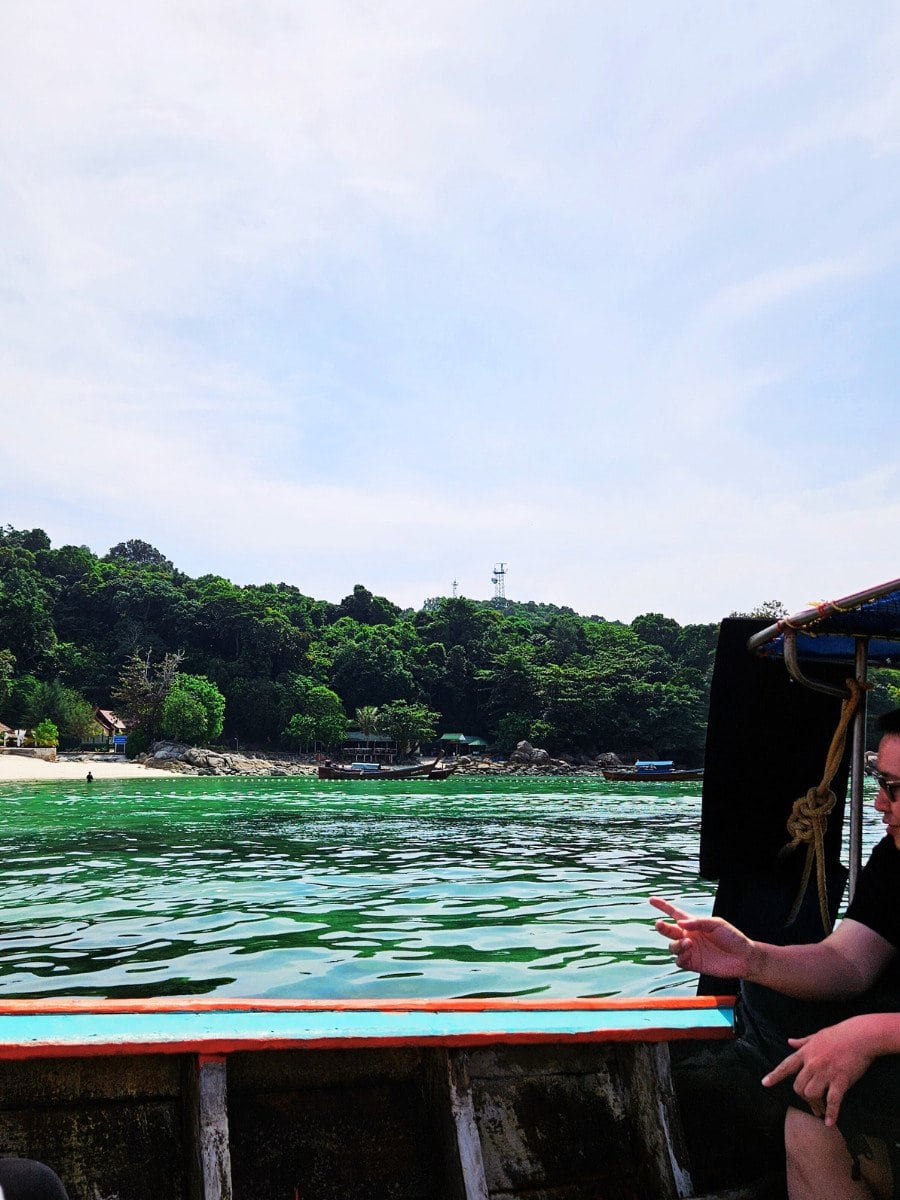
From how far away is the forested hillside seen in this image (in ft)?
238

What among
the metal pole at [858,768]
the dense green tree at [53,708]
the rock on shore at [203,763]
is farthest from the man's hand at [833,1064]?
the dense green tree at [53,708]

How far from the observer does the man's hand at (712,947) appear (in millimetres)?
2111

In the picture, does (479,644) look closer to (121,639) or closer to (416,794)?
(121,639)

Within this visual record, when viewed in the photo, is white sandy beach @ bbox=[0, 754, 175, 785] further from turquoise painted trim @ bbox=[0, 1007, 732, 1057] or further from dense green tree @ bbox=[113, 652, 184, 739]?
turquoise painted trim @ bbox=[0, 1007, 732, 1057]

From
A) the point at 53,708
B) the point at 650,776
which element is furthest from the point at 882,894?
the point at 53,708

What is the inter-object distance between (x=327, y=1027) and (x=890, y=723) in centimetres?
176

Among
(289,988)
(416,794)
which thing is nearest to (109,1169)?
(289,988)

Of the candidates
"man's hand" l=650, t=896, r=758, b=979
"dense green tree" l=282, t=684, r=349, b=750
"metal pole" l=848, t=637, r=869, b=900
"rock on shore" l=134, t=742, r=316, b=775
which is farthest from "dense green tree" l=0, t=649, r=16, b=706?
"man's hand" l=650, t=896, r=758, b=979

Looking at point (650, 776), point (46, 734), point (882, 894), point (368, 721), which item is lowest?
point (46, 734)

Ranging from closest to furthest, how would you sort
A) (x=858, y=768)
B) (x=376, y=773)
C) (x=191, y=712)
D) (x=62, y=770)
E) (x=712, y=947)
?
(x=712, y=947), (x=858, y=768), (x=62, y=770), (x=376, y=773), (x=191, y=712)

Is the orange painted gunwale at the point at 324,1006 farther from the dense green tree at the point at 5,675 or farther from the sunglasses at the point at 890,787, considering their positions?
the dense green tree at the point at 5,675

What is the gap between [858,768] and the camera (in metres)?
3.48

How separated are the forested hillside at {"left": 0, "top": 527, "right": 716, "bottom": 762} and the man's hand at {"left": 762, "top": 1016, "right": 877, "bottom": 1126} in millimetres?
65952

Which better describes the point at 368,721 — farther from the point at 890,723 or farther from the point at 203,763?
the point at 890,723
